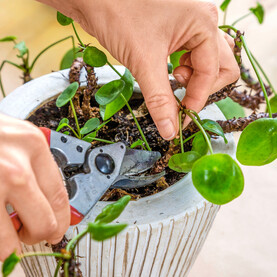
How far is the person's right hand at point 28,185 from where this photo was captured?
363 mm

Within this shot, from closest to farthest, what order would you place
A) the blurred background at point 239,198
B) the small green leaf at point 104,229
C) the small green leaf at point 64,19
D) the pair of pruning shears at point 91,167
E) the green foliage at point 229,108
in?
the small green leaf at point 104,229 < the pair of pruning shears at point 91,167 < the small green leaf at point 64,19 < the green foliage at point 229,108 < the blurred background at point 239,198

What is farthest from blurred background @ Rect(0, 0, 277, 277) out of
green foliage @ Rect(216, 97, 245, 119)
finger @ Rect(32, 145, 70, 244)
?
finger @ Rect(32, 145, 70, 244)

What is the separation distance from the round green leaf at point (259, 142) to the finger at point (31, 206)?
0.79 feet

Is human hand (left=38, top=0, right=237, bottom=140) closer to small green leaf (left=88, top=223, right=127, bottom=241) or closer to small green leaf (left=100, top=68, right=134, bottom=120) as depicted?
small green leaf (left=100, top=68, right=134, bottom=120)

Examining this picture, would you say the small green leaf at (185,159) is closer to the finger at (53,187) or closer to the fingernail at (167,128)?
the fingernail at (167,128)

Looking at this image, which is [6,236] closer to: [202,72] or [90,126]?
[90,126]

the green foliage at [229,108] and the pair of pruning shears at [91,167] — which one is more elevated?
the pair of pruning shears at [91,167]

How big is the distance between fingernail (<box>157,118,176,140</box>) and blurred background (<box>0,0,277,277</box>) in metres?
0.48

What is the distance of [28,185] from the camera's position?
1.20 ft

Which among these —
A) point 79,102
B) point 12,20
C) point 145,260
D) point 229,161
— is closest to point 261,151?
point 229,161

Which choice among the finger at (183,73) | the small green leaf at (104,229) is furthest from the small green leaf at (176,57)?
the small green leaf at (104,229)

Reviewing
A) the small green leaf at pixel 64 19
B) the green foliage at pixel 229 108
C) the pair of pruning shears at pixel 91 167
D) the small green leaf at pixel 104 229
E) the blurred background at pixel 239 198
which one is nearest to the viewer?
the small green leaf at pixel 104 229

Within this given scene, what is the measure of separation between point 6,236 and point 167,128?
0.23 metres

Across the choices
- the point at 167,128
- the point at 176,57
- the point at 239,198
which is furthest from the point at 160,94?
the point at 239,198
